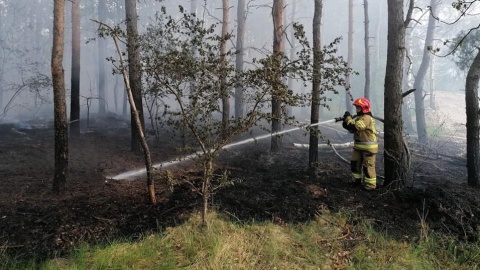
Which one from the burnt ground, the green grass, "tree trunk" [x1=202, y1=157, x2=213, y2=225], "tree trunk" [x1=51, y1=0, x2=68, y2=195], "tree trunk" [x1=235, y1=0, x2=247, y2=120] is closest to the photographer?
the green grass

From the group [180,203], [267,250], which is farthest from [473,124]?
[180,203]

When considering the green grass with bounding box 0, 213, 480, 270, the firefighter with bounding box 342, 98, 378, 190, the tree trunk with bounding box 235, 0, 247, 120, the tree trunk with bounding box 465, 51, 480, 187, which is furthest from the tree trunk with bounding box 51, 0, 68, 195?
the tree trunk with bounding box 235, 0, 247, 120

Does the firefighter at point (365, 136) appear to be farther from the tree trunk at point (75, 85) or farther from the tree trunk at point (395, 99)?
the tree trunk at point (75, 85)

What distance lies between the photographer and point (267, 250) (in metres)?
4.34

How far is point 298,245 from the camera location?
4.64 metres

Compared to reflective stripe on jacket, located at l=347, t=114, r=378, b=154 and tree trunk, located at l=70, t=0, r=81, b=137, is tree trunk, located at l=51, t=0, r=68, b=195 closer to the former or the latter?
tree trunk, located at l=70, t=0, r=81, b=137

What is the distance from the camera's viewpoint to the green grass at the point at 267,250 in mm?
3984

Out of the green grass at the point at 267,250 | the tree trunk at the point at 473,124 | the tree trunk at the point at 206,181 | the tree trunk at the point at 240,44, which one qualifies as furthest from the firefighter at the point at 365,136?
the tree trunk at the point at 240,44

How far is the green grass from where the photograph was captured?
398cm

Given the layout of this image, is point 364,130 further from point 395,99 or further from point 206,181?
point 206,181

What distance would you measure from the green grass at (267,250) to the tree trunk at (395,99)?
1.82 meters

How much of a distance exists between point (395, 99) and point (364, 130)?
0.85m

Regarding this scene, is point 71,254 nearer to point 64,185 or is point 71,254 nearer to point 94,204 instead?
point 94,204

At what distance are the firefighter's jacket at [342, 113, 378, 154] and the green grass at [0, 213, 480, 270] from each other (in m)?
2.08
